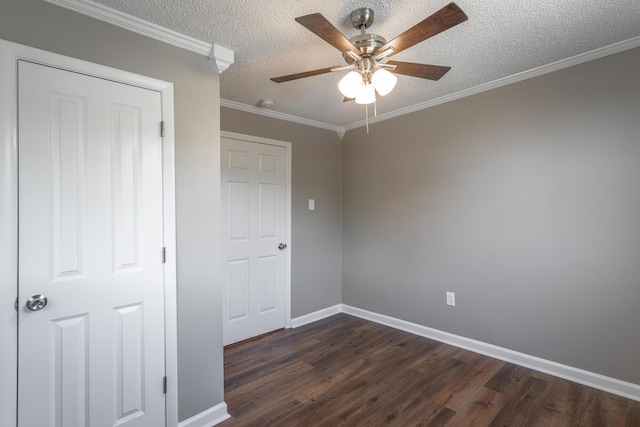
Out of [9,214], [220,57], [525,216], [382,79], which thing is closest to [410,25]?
[382,79]

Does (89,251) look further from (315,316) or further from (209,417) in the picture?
(315,316)

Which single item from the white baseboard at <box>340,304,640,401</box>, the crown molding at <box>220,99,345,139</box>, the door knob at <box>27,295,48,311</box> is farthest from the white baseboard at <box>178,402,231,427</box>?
the crown molding at <box>220,99,345,139</box>

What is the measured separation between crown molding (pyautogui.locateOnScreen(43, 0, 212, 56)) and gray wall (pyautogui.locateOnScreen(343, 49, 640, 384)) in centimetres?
219

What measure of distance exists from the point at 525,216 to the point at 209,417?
2.71m

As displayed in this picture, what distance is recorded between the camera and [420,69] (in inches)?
65.0

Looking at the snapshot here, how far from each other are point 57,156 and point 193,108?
0.73 m

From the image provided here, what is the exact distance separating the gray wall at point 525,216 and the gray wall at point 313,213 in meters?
0.57

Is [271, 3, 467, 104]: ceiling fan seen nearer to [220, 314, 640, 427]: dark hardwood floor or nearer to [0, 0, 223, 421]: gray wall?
[0, 0, 223, 421]: gray wall

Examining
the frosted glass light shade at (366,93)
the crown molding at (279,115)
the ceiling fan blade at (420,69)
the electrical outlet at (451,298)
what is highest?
the crown molding at (279,115)

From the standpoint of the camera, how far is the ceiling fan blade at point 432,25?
47.9 inches

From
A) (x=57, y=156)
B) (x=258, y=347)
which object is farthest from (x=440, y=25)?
(x=258, y=347)

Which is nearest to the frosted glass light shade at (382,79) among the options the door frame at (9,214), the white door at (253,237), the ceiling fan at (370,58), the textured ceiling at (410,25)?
the ceiling fan at (370,58)

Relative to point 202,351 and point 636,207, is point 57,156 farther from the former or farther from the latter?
point 636,207

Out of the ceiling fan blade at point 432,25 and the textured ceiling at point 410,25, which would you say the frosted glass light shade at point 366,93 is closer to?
the ceiling fan blade at point 432,25
